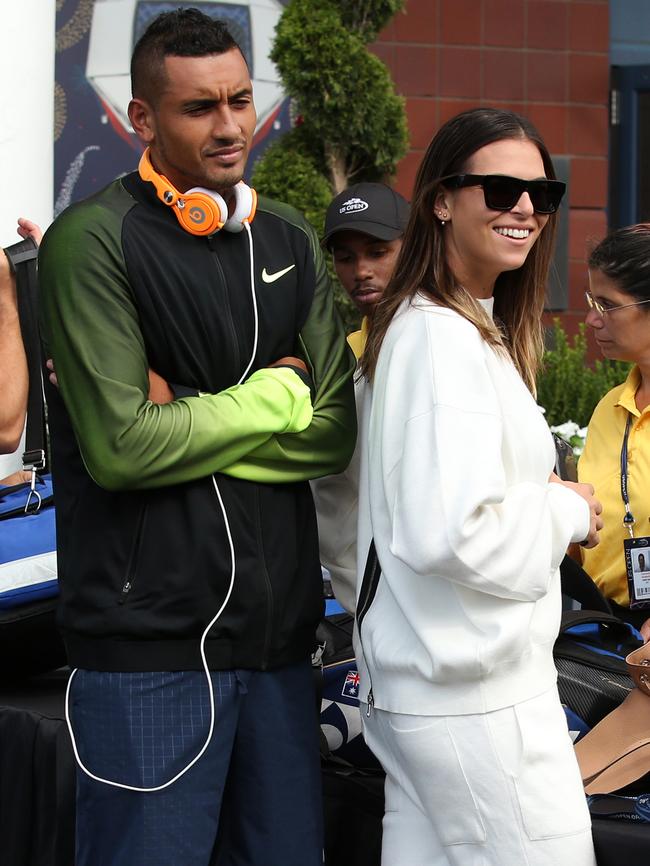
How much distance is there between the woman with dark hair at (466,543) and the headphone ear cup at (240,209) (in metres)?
0.32

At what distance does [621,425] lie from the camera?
146 inches

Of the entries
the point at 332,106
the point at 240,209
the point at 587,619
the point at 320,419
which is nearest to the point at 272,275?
the point at 240,209

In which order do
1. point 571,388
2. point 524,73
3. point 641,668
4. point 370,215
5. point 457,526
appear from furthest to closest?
point 524,73
point 571,388
point 370,215
point 641,668
point 457,526

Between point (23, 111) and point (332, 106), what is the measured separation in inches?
69.5

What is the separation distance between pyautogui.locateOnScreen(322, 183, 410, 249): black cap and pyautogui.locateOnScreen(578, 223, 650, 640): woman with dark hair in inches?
25.3

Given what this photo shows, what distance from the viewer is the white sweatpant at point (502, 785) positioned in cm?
217

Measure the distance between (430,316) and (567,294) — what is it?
246 inches

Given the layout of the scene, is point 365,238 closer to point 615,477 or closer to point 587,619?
point 615,477

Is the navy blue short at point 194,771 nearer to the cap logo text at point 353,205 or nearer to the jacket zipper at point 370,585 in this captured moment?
the jacket zipper at point 370,585

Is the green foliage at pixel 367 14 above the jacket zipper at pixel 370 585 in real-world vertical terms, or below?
above

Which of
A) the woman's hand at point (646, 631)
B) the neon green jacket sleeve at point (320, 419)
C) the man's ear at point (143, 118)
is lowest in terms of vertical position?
the woman's hand at point (646, 631)

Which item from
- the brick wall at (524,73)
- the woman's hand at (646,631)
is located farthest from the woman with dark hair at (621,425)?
the brick wall at (524,73)

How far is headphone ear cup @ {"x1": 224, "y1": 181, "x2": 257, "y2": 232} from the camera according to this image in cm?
238

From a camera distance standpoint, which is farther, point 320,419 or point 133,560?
point 320,419
